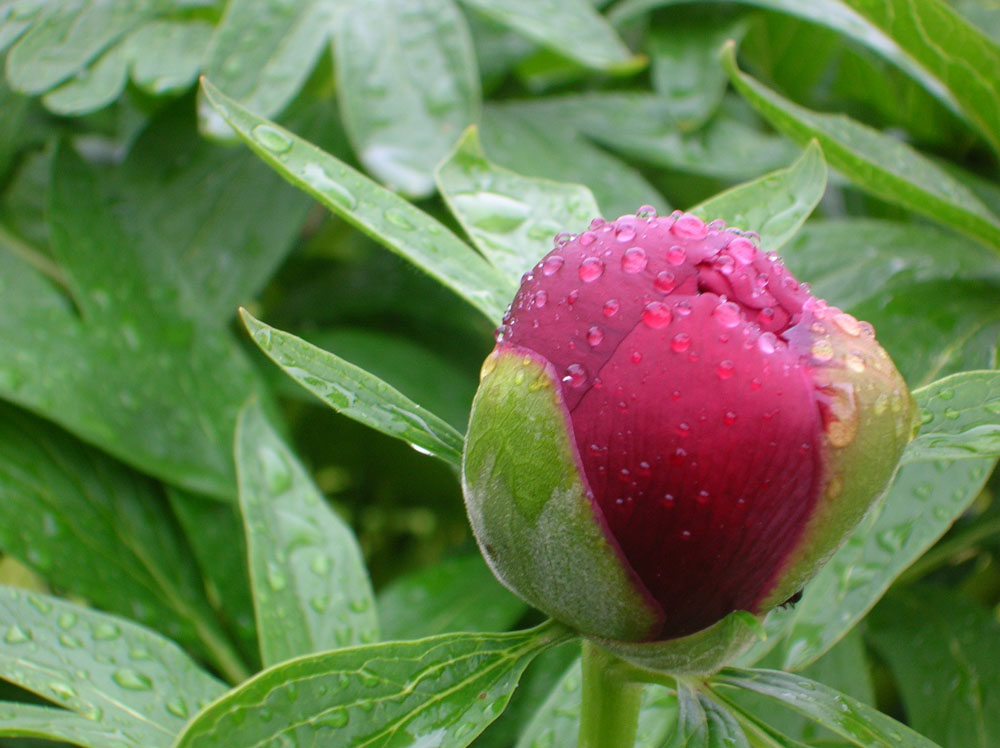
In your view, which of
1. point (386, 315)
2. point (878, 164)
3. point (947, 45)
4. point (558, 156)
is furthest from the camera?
point (386, 315)

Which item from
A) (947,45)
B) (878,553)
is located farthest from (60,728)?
(947,45)

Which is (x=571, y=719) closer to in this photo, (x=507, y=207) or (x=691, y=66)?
(x=507, y=207)

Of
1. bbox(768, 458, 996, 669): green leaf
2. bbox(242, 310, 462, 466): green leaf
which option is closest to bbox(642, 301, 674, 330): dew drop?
bbox(242, 310, 462, 466): green leaf

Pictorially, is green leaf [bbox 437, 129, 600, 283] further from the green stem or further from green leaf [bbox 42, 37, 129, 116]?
green leaf [bbox 42, 37, 129, 116]

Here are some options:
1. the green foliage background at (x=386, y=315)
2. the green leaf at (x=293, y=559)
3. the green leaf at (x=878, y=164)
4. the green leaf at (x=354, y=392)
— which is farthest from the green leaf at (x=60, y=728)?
the green leaf at (x=878, y=164)

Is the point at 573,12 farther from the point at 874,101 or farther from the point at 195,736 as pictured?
the point at 195,736

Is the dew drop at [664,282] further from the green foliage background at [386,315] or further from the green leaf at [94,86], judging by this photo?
the green leaf at [94,86]

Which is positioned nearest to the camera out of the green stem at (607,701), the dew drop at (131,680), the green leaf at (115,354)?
the green stem at (607,701)
